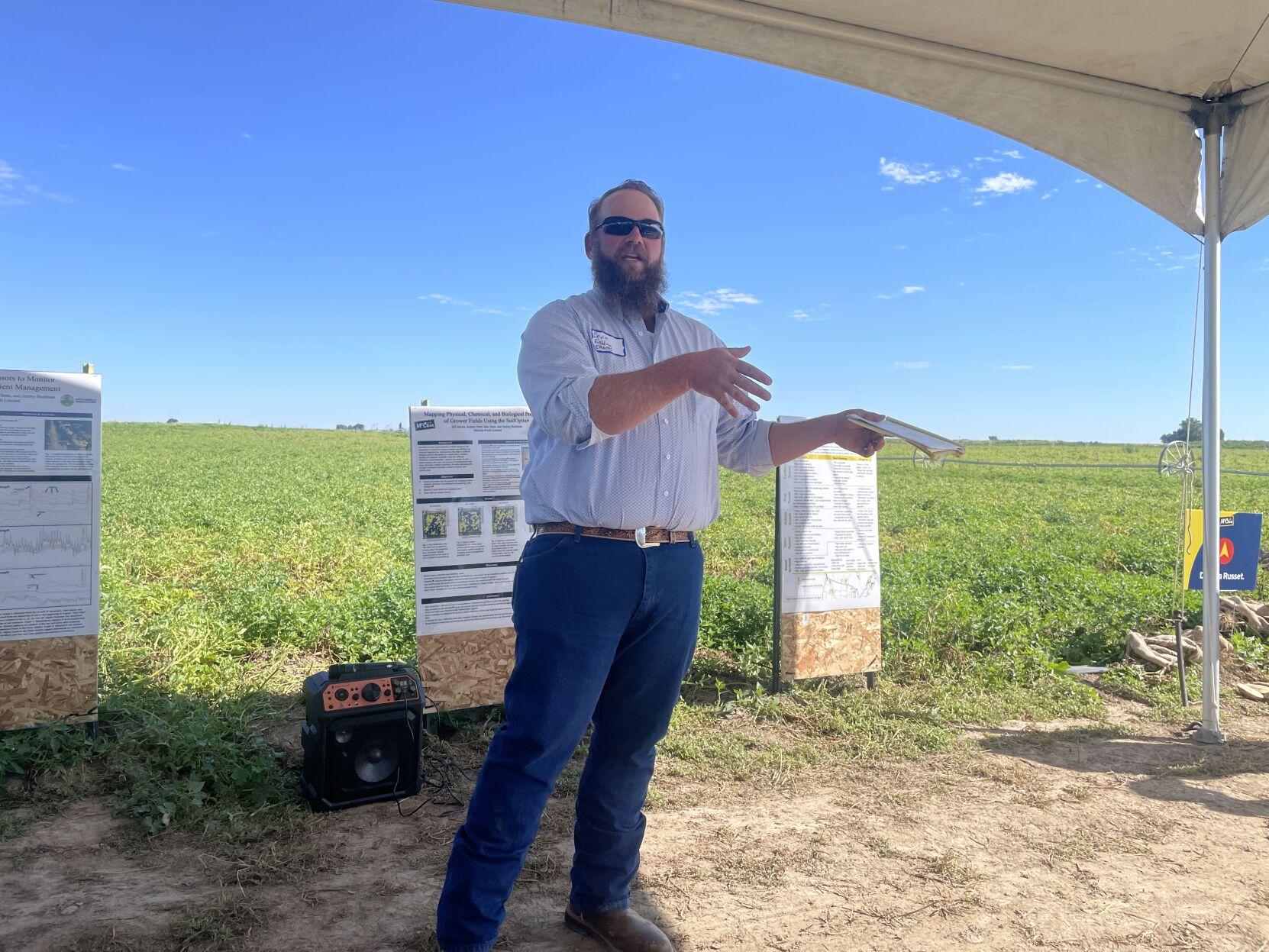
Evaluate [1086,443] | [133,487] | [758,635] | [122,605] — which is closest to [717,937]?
[758,635]

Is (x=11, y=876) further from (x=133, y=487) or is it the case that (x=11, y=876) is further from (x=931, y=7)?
(x=133, y=487)

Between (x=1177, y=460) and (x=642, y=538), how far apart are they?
474cm

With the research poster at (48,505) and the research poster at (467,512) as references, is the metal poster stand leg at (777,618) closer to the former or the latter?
the research poster at (467,512)

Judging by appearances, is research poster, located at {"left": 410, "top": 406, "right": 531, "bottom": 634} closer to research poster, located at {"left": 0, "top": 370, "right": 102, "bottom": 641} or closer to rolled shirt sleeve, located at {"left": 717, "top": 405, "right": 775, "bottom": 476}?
research poster, located at {"left": 0, "top": 370, "right": 102, "bottom": 641}

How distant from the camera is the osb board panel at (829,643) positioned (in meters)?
5.54

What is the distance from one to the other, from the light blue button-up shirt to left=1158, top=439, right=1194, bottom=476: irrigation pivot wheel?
3.94m

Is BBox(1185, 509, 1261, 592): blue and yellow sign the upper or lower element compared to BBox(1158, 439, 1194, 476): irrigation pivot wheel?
lower

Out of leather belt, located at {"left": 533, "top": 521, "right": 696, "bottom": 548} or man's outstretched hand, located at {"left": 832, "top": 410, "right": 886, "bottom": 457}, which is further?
man's outstretched hand, located at {"left": 832, "top": 410, "right": 886, "bottom": 457}

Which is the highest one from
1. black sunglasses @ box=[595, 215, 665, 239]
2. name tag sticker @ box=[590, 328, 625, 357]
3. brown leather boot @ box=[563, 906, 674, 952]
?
black sunglasses @ box=[595, 215, 665, 239]

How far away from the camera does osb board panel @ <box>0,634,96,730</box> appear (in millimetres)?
4207

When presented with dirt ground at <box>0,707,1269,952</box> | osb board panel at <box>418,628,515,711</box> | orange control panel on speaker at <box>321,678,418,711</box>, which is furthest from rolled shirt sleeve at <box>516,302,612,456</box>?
osb board panel at <box>418,628,515,711</box>

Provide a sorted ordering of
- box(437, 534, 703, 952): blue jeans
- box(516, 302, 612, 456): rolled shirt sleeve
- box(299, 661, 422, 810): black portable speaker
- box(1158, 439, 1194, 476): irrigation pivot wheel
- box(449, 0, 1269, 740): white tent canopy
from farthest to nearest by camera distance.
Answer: box(1158, 439, 1194, 476): irrigation pivot wheel < box(299, 661, 422, 810): black portable speaker < box(449, 0, 1269, 740): white tent canopy < box(437, 534, 703, 952): blue jeans < box(516, 302, 612, 456): rolled shirt sleeve

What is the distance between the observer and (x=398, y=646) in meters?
6.12

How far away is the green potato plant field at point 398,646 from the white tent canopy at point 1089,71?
172cm
